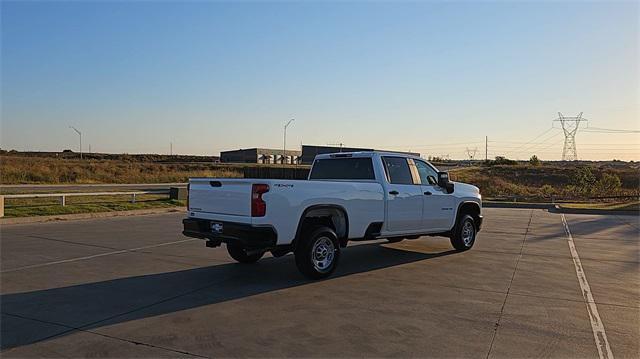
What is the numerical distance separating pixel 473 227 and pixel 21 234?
11.2m

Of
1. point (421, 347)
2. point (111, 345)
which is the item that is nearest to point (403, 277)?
point (421, 347)

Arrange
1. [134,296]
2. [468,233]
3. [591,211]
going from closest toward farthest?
1. [134,296]
2. [468,233]
3. [591,211]

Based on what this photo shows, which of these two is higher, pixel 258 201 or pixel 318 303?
pixel 258 201

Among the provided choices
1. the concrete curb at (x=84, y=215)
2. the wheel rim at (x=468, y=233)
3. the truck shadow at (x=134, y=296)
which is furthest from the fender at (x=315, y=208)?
the concrete curb at (x=84, y=215)

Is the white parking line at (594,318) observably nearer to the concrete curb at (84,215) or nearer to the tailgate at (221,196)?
the tailgate at (221,196)

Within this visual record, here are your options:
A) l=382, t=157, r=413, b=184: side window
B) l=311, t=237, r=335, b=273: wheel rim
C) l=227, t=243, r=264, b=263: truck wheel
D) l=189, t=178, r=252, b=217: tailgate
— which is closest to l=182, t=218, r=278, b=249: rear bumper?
l=189, t=178, r=252, b=217: tailgate

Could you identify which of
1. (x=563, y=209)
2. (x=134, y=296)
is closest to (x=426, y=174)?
(x=134, y=296)

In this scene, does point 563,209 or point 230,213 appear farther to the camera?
point 563,209

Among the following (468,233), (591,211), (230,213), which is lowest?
(591,211)

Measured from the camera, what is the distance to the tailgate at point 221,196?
7.82m

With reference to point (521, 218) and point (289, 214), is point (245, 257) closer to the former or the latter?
point (289, 214)

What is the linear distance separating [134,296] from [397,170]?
5282 millimetres

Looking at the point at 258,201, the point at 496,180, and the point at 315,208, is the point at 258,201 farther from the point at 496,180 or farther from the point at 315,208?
the point at 496,180

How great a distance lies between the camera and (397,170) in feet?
33.7
